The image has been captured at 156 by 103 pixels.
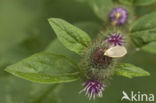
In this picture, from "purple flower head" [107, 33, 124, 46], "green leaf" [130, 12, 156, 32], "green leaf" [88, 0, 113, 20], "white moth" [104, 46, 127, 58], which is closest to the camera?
"white moth" [104, 46, 127, 58]

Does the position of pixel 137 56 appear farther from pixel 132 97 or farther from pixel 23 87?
pixel 23 87

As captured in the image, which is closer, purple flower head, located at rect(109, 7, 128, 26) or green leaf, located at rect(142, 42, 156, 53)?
green leaf, located at rect(142, 42, 156, 53)

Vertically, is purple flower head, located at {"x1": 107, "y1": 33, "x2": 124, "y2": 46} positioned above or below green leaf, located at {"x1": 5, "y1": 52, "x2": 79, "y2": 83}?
above

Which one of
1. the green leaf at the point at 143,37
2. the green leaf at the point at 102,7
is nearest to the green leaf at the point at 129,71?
the green leaf at the point at 143,37

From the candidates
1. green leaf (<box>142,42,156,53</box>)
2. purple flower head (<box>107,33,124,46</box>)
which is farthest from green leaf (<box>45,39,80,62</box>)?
green leaf (<box>142,42,156,53</box>)

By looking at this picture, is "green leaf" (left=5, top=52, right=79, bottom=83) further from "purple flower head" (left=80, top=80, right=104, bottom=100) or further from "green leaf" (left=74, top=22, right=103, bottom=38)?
"green leaf" (left=74, top=22, right=103, bottom=38)

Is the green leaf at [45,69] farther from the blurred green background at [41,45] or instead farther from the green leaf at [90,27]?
the green leaf at [90,27]

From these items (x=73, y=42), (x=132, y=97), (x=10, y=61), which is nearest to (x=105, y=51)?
(x=73, y=42)
